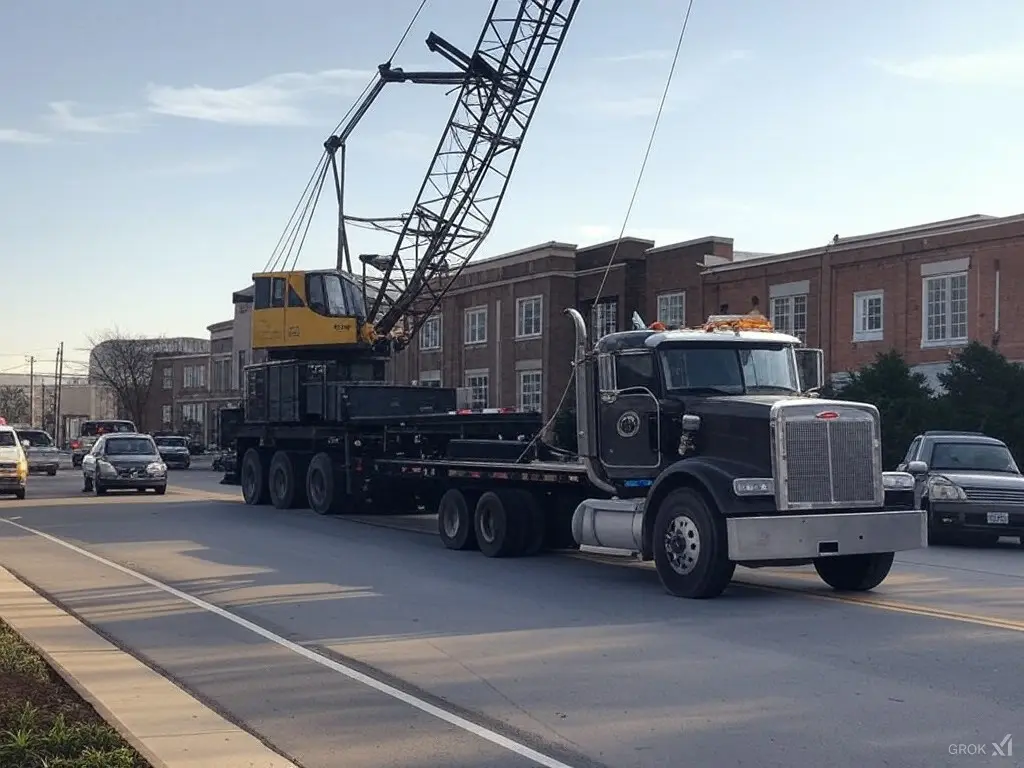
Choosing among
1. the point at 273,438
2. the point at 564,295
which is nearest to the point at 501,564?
the point at 273,438

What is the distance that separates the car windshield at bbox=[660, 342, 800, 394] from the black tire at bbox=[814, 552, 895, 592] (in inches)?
77.2

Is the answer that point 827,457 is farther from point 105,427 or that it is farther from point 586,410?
point 105,427

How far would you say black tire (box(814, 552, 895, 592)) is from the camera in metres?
13.4

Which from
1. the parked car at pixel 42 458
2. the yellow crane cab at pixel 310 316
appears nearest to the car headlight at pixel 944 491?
the yellow crane cab at pixel 310 316

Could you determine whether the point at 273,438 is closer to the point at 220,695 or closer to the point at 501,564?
the point at 501,564

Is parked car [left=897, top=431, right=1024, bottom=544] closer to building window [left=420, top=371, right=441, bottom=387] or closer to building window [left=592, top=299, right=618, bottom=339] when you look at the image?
building window [left=592, top=299, right=618, bottom=339]

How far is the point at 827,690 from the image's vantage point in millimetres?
8500

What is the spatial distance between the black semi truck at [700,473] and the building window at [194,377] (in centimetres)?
7315

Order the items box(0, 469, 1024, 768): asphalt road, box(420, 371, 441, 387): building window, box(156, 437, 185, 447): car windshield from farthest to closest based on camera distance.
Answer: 1. box(156, 437, 185, 447): car windshield
2. box(420, 371, 441, 387): building window
3. box(0, 469, 1024, 768): asphalt road

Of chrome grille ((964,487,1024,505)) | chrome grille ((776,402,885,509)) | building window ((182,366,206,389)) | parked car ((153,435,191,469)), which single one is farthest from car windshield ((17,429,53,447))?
chrome grille ((776,402,885,509))

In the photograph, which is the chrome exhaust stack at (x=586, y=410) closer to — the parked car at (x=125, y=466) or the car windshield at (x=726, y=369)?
the car windshield at (x=726, y=369)

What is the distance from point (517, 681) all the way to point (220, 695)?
206cm

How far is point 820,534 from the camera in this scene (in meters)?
12.4

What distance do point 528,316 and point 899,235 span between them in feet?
61.0
